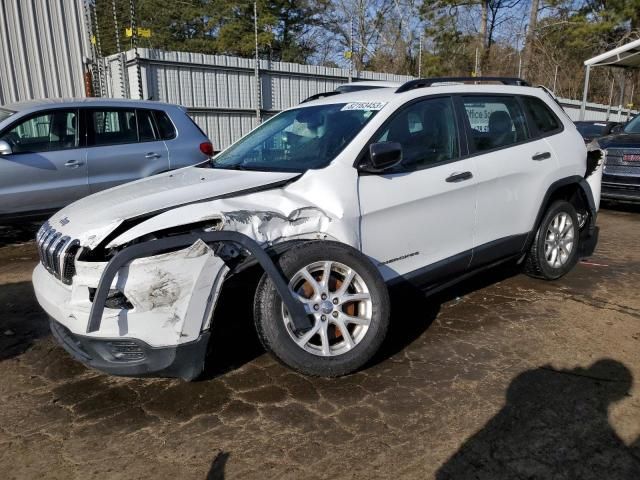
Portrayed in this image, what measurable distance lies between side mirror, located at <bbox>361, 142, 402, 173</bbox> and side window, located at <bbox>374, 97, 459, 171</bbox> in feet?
0.72

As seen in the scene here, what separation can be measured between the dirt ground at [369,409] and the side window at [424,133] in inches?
48.8

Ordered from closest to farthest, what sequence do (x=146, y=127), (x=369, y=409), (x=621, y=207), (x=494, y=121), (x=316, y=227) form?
(x=369, y=409) < (x=316, y=227) < (x=494, y=121) < (x=146, y=127) < (x=621, y=207)

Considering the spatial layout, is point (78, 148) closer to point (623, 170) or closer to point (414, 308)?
point (414, 308)

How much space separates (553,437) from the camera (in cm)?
253

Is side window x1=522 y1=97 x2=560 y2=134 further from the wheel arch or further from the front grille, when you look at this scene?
the front grille

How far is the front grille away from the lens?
2.79 meters

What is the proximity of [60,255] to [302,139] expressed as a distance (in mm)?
1817

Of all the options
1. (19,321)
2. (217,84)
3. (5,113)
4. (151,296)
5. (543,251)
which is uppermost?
(217,84)

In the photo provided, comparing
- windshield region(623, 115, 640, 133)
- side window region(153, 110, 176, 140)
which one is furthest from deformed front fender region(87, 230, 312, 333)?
windshield region(623, 115, 640, 133)

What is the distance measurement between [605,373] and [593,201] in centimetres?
234

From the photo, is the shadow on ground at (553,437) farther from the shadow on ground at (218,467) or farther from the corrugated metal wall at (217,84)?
the corrugated metal wall at (217,84)

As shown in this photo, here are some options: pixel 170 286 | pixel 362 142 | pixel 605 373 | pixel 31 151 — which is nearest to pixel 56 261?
pixel 170 286

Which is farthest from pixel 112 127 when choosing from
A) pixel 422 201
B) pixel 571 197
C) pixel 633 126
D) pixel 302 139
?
pixel 633 126

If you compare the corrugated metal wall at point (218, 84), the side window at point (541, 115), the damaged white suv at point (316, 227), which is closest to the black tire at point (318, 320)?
the damaged white suv at point (316, 227)
